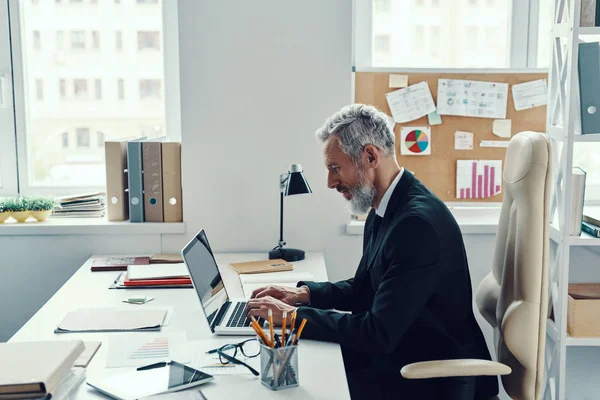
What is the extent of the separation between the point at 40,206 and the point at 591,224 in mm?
2142

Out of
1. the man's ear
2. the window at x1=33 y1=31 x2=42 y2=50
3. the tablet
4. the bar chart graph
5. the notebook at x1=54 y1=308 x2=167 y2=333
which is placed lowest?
the tablet

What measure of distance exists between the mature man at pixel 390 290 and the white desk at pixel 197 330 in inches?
4.5

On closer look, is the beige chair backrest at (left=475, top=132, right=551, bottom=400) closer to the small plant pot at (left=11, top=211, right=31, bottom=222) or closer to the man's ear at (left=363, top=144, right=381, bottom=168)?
the man's ear at (left=363, top=144, right=381, bottom=168)

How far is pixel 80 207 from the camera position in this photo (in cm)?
305

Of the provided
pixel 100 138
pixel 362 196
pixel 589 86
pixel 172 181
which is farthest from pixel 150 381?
pixel 100 138

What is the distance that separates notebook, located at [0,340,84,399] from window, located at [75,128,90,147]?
172cm

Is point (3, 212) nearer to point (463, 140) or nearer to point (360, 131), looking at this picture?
point (360, 131)

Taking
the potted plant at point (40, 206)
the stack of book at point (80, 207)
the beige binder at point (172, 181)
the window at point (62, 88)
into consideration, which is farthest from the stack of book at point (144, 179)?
the window at point (62, 88)

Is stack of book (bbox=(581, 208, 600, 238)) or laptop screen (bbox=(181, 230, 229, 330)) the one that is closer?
laptop screen (bbox=(181, 230, 229, 330))

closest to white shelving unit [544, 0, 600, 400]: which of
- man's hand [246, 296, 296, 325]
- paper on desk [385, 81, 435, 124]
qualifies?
paper on desk [385, 81, 435, 124]

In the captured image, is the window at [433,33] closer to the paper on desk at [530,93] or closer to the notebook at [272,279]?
the paper on desk at [530,93]

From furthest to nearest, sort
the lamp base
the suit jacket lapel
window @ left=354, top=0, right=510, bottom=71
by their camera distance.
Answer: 1. window @ left=354, top=0, right=510, bottom=71
2. the lamp base
3. the suit jacket lapel

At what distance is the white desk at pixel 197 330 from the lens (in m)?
1.54

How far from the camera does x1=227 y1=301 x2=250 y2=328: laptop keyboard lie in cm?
194
